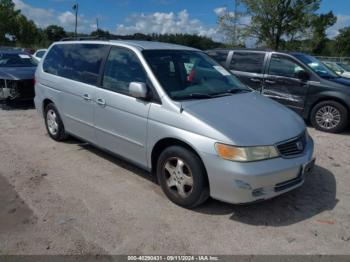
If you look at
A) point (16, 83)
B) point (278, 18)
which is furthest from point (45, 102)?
point (278, 18)

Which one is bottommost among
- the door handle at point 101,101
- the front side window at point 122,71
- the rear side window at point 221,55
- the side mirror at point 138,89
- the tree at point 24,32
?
the door handle at point 101,101

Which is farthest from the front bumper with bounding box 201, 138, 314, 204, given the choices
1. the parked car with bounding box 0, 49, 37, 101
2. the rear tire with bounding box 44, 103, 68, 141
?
the parked car with bounding box 0, 49, 37, 101

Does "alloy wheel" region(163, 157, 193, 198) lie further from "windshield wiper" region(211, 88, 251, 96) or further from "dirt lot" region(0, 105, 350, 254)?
"windshield wiper" region(211, 88, 251, 96)

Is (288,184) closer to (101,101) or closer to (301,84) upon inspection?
(101,101)

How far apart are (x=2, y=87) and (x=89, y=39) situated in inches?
190

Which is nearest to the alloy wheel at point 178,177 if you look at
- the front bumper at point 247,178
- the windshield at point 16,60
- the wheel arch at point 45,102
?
the front bumper at point 247,178

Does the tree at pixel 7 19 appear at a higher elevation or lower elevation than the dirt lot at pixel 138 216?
higher

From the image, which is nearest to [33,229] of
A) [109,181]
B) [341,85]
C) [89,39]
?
[109,181]

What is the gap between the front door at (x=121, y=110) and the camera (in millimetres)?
4188

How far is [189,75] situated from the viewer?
448 cm

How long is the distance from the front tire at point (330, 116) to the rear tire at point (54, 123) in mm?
5361

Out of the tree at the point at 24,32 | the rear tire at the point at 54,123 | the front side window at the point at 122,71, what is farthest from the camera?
the tree at the point at 24,32

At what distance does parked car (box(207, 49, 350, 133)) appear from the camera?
7469 mm

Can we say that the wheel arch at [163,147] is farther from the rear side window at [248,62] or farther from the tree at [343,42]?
the tree at [343,42]
